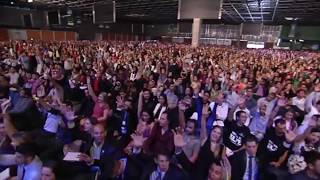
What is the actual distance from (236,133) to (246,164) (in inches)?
35.1

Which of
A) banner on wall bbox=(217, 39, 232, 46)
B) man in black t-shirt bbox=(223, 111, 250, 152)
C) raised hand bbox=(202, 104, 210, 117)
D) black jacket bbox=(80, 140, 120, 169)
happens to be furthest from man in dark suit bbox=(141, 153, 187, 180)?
banner on wall bbox=(217, 39, 232, 46)

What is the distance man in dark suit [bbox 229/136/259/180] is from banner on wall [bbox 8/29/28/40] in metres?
31.5

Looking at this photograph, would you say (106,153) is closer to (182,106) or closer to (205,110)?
(182,106)

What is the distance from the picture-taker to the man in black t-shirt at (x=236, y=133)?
500 centimetres

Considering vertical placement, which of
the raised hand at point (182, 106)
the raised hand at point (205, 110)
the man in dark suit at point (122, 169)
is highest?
the raised hand at point (182, 106)

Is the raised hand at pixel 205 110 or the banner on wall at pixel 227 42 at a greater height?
the banner on wall at pixel 227 42

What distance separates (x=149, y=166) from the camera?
4242 mm

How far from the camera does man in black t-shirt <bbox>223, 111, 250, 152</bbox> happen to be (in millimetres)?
5004

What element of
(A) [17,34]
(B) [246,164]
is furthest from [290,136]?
(A) [17,34]

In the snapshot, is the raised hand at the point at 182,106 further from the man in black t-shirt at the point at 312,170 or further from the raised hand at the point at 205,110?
the man in black t-shirt at the point at 312,170

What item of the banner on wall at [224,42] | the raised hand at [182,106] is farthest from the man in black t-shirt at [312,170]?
the banner on wall at [224,42]

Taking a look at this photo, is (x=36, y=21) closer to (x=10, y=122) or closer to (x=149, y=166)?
(x=10, y=122)

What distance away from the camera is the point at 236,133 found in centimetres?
517

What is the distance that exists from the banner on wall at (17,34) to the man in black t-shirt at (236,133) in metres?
30.6
